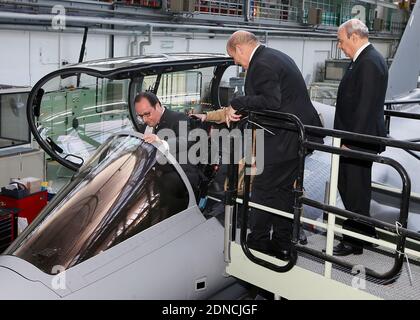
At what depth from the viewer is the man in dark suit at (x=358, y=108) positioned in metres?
3.44

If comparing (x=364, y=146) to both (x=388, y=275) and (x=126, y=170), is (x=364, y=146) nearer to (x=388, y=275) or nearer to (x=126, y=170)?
(x=388, y=275)

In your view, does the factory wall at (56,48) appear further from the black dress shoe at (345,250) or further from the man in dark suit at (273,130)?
the black dress shoe at (345,250)

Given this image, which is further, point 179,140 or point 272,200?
point 179,140

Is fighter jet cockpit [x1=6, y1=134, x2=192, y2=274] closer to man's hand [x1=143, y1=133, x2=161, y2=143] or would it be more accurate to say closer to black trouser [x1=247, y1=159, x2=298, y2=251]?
man's hand [x1=143, y1=133, x2=161, y2=143]

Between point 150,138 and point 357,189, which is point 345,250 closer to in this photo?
point 357,189

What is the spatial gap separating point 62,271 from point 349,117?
209 centimetres

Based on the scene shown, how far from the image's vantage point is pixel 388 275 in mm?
2852

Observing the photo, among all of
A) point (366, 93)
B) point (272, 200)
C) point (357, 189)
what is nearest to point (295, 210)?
point (272, 200)

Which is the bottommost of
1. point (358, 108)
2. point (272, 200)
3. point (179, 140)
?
point (272, 200)

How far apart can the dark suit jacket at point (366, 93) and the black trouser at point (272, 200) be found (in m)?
0.51

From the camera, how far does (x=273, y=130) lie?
358 centimetres

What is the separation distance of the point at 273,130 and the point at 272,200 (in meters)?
0.51

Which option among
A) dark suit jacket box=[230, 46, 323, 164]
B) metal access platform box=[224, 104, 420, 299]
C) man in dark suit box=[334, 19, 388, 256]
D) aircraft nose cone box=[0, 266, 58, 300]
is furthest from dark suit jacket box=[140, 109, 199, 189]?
aircraft nose cone box=[0, 266, 58, 300]

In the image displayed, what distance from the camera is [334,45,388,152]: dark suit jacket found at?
11.3 ft
